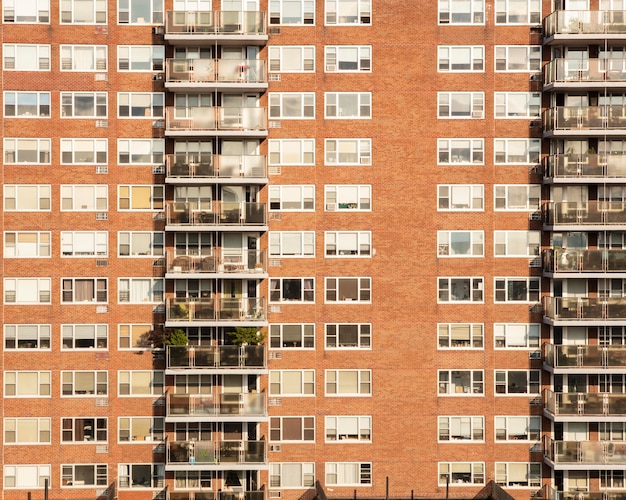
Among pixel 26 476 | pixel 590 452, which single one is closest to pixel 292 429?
pixel 26 476

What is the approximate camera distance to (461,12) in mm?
37781

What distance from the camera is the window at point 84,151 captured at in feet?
123

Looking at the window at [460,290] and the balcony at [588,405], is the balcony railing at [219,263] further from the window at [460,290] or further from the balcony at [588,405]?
the balcony at [588,405]

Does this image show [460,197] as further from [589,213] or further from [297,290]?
[297,290]

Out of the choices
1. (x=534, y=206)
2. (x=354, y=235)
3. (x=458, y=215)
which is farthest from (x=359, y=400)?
(x=534, y=206)

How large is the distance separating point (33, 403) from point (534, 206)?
91.6 feet

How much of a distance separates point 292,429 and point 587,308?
1625 cm

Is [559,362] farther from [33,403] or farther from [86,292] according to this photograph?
[33,403]

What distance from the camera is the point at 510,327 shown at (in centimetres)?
3772

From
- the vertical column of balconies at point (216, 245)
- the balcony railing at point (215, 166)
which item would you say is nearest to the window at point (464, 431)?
the vertical column of balconies at point (216, 245)

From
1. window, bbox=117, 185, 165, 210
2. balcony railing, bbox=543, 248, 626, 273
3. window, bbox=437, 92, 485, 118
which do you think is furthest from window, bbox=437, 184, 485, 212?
window, bbox=117, 185, 165, 210

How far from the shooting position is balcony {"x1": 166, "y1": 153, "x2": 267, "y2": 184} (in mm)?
36438

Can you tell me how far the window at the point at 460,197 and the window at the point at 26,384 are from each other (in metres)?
22.3

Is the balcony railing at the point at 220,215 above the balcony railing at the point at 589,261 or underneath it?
above
